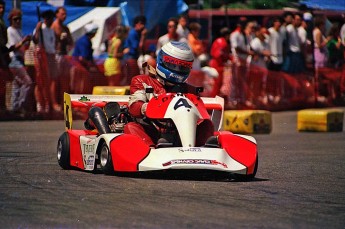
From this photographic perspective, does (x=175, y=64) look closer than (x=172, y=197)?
No

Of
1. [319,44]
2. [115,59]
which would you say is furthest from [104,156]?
[319,44]

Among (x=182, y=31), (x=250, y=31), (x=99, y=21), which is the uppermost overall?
(x=182, y=31)

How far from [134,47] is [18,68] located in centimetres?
294

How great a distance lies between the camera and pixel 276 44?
22516 millimetres

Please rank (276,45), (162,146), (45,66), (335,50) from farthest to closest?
(335,50) → (276,45) → (45,66) → (162,146)

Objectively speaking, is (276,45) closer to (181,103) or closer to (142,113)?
(142,113)

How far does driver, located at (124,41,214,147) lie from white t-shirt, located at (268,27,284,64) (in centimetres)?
1171

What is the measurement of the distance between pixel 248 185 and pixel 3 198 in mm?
2346

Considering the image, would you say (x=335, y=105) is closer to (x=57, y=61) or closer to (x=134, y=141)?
(x=57, y=61)

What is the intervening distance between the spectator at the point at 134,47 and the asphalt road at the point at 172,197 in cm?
692

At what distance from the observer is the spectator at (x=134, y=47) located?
64.0ft

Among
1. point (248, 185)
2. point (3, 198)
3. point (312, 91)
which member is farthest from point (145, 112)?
point (312, 91)

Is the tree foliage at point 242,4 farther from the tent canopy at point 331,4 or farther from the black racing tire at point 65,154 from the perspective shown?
the black racing tire at point 65,154

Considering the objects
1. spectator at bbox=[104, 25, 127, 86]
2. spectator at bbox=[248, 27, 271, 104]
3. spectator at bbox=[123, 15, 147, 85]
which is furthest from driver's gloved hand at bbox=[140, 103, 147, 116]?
spectator at bbox=[248, 27, 271, 104]
